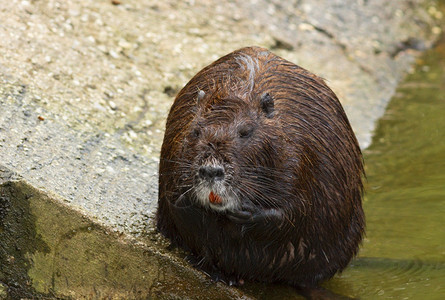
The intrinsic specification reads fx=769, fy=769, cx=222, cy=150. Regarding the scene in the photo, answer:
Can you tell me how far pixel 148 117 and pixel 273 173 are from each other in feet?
6.97

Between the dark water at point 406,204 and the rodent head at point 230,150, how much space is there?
1.19 m

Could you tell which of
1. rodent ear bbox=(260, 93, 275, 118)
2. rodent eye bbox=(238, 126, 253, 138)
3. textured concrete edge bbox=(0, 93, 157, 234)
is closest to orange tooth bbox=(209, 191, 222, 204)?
rodent eye bbox=(238, 126, 253, 138)

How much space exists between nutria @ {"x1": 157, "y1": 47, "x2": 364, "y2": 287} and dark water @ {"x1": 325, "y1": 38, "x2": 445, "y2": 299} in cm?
39

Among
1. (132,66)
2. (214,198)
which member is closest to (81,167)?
(214,198)

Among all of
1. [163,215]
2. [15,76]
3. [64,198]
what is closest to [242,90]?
[163,215]

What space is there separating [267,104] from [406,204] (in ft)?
6.86

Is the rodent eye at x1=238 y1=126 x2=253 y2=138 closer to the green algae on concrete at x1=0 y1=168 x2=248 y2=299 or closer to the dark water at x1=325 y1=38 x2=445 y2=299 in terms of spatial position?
the green algae on concrete at x1=0 y1=168 x2=248 y2=299

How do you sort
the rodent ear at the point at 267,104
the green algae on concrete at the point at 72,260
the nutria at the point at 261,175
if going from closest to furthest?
the nutria at the point at 261,175, the rodent ear at the point at 267,104, the green algae on concrete at the point at 72,260

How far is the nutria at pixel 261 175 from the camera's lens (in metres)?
3.87

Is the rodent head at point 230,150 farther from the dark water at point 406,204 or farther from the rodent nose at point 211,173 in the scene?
the dark water at point 406,204

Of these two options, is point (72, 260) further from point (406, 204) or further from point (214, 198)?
point (406, 204)

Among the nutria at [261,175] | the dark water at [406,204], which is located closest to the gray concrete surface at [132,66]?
the dark water at [406,204]

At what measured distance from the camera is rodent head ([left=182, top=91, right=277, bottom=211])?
3.77 meters

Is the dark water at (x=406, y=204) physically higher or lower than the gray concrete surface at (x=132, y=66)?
lower
